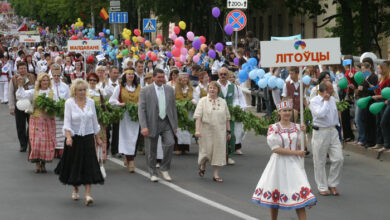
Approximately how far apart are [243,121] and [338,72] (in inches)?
133

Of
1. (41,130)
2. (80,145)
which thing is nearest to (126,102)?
(41,130)

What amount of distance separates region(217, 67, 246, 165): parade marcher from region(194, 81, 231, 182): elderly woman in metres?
1.62

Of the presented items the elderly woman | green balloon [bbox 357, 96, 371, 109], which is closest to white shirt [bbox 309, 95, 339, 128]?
the elderly woman

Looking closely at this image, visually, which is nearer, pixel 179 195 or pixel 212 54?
pixel 179 195

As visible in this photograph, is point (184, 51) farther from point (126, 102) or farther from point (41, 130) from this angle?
point (41, 130)

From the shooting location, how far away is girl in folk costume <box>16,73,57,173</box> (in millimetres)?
14336

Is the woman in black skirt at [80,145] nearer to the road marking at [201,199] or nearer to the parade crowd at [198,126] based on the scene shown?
the parade crowd at [198,126]

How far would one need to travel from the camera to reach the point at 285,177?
9.52 meters

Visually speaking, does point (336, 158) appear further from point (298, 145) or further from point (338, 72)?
point (338, 72)

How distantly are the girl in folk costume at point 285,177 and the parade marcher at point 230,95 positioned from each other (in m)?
5.61

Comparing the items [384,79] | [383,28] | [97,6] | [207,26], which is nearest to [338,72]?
[384,79]

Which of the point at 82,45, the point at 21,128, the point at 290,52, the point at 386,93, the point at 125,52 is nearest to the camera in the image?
the point at 290,52

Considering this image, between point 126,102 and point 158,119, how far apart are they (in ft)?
5.72

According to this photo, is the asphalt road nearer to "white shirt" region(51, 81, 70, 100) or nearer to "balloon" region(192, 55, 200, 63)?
"white shirt" region(51, 81, 70, 100)
